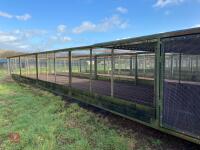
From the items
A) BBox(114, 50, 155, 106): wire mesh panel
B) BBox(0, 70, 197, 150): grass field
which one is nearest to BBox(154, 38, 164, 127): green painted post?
BBox(0, 70, 197, 150): grass field

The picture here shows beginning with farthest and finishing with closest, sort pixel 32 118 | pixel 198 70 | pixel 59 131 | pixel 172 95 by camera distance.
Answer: pixel 198 70
pixel 32 118
pixel 59 131
pixel 172 95

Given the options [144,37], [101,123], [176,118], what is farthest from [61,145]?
[144,37]

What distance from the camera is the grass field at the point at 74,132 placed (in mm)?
3926

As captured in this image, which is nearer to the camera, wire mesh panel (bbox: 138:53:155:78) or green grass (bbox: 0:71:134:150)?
green grass (bbox: 0:71:134:150)

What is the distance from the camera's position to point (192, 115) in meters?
4.15

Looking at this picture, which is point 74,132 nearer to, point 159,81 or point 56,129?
point 56,129

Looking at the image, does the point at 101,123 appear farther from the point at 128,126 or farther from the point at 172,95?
the point at 172,95

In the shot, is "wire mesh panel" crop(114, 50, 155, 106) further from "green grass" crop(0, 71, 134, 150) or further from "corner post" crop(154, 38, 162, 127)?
"corner post" crop(154, 38, 162, 127)

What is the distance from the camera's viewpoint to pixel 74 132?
15.0ft

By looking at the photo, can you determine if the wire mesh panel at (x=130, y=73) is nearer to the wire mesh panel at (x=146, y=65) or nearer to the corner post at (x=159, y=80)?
the wire mesh panel at (x=146, y=65)

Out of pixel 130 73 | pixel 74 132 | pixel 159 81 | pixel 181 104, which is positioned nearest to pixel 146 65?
pixel 130 73

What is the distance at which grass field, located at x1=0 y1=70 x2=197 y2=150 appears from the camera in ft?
12.9

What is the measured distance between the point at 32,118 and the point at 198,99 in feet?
14.0

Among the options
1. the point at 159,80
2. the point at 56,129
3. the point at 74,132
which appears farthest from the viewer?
the point at 56,129
